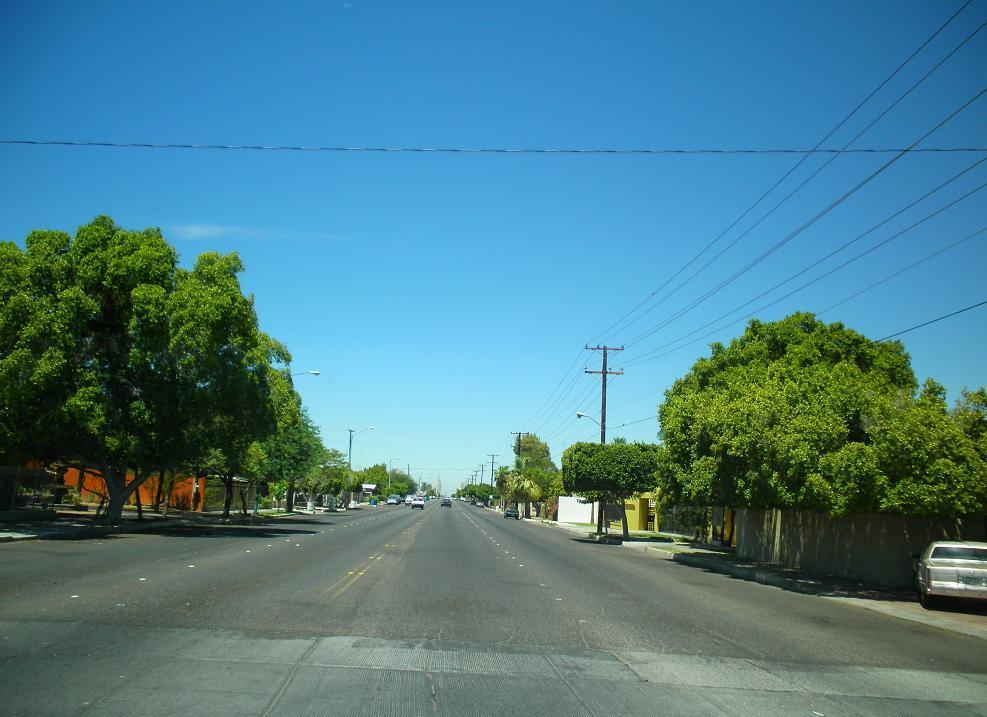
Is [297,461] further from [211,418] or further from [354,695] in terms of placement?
[354,695]

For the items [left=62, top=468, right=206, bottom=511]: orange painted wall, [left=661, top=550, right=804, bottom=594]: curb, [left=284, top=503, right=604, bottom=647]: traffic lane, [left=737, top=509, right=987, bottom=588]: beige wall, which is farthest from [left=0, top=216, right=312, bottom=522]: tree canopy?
[left=62, top=468, right=206, bottom=511]: orange painted wall

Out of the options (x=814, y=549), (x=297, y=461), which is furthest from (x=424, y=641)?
(x=297, y=461)

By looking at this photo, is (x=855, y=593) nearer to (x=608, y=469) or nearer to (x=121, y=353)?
(x=608, y=469)

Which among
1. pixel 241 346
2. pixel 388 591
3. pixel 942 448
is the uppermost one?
pixel 241 346

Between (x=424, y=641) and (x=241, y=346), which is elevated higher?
(x=241, y=346)

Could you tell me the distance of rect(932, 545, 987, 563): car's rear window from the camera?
1781 centimetres

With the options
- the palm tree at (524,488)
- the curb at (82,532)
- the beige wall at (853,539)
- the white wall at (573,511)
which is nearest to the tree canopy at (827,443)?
the beige wall at (853,539)

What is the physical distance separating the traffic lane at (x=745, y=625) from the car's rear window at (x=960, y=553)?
2051mm

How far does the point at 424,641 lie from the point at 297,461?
47587 millimetres

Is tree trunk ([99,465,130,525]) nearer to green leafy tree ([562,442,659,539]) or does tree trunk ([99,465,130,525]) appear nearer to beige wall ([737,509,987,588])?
green leafy tree ([562,442,659,539])

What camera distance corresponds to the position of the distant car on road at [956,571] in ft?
57.7

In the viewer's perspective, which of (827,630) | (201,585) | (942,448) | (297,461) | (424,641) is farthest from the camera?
(297,461)

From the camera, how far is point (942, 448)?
61.8 ft

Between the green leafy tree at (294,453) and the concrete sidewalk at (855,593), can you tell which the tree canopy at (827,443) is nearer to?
the concrete sidewalk at (855,593)
